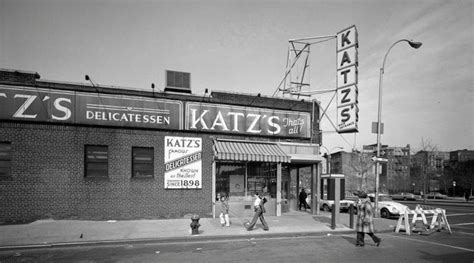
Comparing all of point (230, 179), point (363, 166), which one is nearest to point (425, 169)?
point (363, 166)

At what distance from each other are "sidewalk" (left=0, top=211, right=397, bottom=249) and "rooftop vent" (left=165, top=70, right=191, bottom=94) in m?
6.49

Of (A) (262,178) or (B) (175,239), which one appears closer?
(B) (175,239)

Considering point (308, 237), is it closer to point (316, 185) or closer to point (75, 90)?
point (316, 185)

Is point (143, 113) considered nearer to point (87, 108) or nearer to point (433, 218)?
point (87, 108)

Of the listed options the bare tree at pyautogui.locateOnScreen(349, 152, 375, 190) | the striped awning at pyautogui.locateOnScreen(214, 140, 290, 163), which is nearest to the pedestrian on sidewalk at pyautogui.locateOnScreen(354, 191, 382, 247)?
the striped awning at pyautogui.locateOnScreen(214, 140, 290, 163)

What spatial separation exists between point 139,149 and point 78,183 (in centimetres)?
302

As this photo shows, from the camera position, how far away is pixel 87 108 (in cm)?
1396

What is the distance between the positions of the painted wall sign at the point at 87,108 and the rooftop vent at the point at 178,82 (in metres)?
0.96

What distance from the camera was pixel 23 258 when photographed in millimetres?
8062

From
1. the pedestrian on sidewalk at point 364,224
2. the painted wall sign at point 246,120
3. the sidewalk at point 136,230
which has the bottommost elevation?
the sidewalk at point 136,230

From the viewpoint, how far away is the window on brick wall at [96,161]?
46.3 feet

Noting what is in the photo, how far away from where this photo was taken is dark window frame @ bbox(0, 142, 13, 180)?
13.1m

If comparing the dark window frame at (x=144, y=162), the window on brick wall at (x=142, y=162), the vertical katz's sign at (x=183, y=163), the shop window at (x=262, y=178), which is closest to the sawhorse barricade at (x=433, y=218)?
the shop window at (x=262, y=178)

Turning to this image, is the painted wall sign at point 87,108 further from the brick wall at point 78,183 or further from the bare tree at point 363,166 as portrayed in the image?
the bare tree at point 363,166
